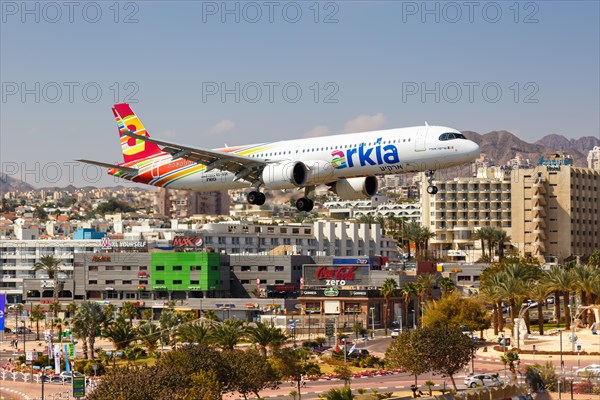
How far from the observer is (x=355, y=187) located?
88625 mm

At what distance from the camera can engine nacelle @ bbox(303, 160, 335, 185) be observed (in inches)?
3282

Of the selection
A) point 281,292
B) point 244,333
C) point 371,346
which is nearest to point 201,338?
point 244,333

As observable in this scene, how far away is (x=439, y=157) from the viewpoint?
79562 mm

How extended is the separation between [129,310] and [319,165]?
95.4 meters

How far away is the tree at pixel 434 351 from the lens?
91.1 meters

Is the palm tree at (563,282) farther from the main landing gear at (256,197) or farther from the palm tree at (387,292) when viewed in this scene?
the main landing gear at (256,197)

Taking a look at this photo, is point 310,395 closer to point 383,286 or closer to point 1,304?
point 1,304

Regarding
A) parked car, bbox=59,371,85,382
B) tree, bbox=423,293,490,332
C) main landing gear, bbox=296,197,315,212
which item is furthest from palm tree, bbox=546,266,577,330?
parked car, bbox=59,371,85,382

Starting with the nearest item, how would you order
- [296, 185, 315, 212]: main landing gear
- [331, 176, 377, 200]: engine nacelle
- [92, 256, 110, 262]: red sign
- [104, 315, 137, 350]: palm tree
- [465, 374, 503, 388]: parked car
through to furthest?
[331, 176, 377, 200]: engine nacelle → [296, 185, 315, 212]: main landing gear → [465, 374, 503, 388]: parked car → [104, 315, 137, 350]: palm tree → [92, 256, 110, 262]: red sign

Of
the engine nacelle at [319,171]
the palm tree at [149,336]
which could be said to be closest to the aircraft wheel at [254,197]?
the engine nacelle at [319,171]

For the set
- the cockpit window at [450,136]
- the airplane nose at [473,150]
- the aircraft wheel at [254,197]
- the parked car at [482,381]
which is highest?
the cockpit window at [450,136]

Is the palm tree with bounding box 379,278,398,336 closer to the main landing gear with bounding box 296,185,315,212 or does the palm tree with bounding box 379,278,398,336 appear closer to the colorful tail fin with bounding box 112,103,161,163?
the colorful tail fin with bounding box 112,103,161,163

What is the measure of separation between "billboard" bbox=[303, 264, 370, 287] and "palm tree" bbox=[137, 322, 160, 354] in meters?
45.1

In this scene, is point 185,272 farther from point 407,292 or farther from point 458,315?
point 458,315
